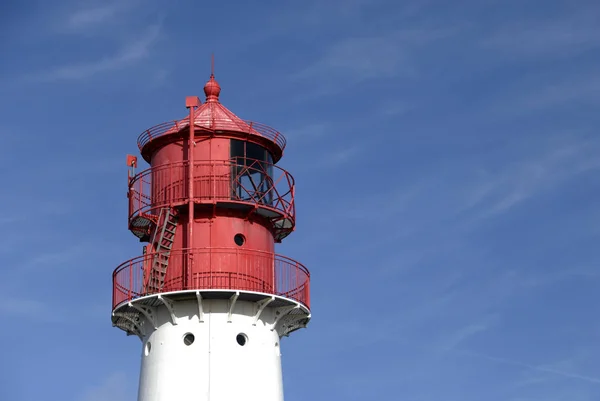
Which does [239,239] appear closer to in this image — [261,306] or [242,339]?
[261,306]

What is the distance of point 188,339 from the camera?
2015 inches

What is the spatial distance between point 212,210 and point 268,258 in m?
2.45

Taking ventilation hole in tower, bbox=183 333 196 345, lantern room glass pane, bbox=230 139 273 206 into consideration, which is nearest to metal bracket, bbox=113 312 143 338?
ventilation hole in tower, bbox=183 333 196 345

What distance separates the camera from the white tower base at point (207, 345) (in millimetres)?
50531

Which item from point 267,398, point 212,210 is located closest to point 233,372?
point 267,398

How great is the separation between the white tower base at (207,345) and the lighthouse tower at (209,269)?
0.11 ft

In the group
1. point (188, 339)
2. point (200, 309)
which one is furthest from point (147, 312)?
point (200, 309)

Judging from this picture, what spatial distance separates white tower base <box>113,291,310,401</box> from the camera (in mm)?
50531

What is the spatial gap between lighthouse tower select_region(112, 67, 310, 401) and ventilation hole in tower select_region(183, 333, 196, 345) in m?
0.05

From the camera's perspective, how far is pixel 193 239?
51.8 meters

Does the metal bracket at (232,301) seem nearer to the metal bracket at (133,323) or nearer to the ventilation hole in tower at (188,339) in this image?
the ventilation hole in tower at (188,339)

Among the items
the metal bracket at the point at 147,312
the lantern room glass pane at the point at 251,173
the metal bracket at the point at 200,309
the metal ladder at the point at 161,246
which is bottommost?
the metal bracket at the point at 200,309

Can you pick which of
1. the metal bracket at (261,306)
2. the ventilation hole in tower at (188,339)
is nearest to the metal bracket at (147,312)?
the ventilation hole in tower at (188,339)

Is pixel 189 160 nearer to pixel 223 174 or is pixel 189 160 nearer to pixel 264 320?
pixel 223 174
